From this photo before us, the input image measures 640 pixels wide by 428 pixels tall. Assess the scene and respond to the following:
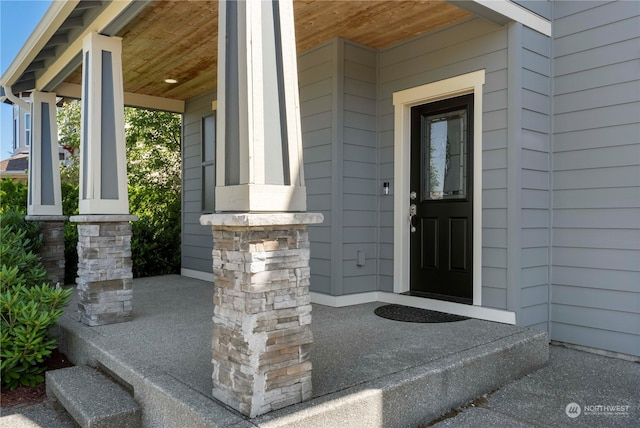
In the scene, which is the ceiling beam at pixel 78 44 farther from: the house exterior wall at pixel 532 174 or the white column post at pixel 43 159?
the house exterior wall at pixel 532 174

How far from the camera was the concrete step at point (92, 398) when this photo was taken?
2418 mm

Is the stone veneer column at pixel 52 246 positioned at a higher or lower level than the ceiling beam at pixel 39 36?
lower

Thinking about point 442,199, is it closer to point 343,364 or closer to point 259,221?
point 343,364

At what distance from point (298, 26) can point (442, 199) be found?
6.57ft

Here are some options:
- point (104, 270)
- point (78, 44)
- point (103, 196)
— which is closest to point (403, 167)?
point (103, 196)

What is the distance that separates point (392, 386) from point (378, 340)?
0.87 metres

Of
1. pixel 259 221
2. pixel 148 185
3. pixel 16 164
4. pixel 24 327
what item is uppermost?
pixel 16 164

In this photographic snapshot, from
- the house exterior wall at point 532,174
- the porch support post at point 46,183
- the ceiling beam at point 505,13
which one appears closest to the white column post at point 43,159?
the porch support post at point 46,183

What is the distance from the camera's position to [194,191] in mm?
6660

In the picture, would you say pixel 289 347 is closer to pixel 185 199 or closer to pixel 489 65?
pixel 489 65

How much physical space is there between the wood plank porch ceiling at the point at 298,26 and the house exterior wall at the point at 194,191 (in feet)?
4.32

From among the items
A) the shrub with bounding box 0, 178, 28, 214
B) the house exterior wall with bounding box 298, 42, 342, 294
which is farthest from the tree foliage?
the house exterior wall with bounding box 298, 42, 342, 294

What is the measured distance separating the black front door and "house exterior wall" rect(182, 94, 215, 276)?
3062 mm

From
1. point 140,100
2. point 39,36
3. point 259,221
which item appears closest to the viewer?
point 259,221
